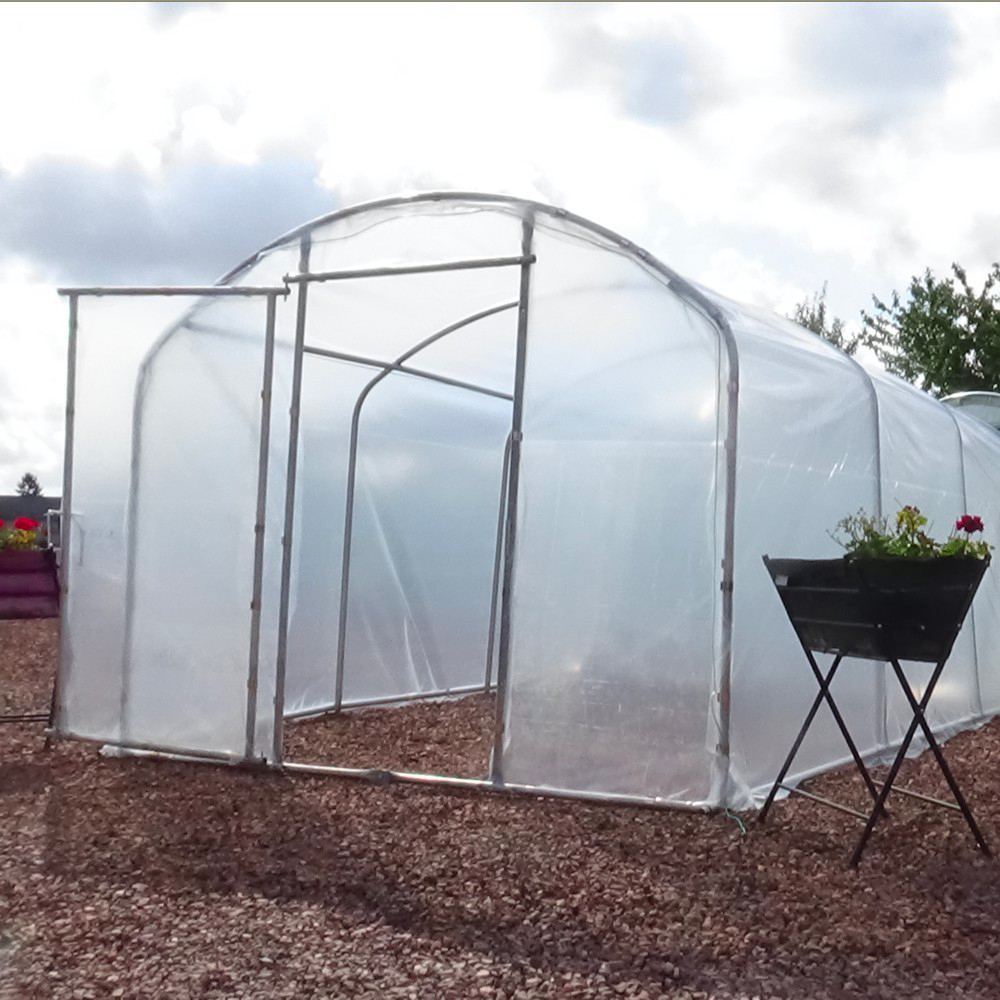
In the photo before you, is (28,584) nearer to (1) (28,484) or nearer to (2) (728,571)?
(2) (728,571)

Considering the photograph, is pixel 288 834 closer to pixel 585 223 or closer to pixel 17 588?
pixel 17 588

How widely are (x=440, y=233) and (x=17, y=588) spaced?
2858 mm

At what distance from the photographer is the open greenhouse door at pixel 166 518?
5.95m

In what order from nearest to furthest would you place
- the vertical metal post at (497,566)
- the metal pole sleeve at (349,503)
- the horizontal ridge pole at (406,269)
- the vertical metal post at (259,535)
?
the horizontal ridge pole at (406,269) → the vertical metal post at (259,535) → the metal pole sleeve at (349,503) → the vertical metal post at (497,566)

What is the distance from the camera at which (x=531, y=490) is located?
18.4 feet

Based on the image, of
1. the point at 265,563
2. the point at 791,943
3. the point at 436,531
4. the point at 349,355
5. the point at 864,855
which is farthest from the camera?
the point at 436,531

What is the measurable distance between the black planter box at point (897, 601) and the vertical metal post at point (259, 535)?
2.58 m

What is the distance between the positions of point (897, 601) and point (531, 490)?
1.77 meters

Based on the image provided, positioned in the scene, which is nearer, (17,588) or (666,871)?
(666,871)

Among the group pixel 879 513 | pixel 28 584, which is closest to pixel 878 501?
pixel 879 513

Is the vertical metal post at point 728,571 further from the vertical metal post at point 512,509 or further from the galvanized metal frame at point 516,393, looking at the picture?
the vertical metal post at point 512,509

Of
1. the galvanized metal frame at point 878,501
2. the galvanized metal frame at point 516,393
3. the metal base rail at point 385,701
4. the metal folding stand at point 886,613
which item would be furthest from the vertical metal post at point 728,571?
the metal base rail at point 385,701

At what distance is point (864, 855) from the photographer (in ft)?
15.4

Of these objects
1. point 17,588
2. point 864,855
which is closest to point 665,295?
point 864,855
